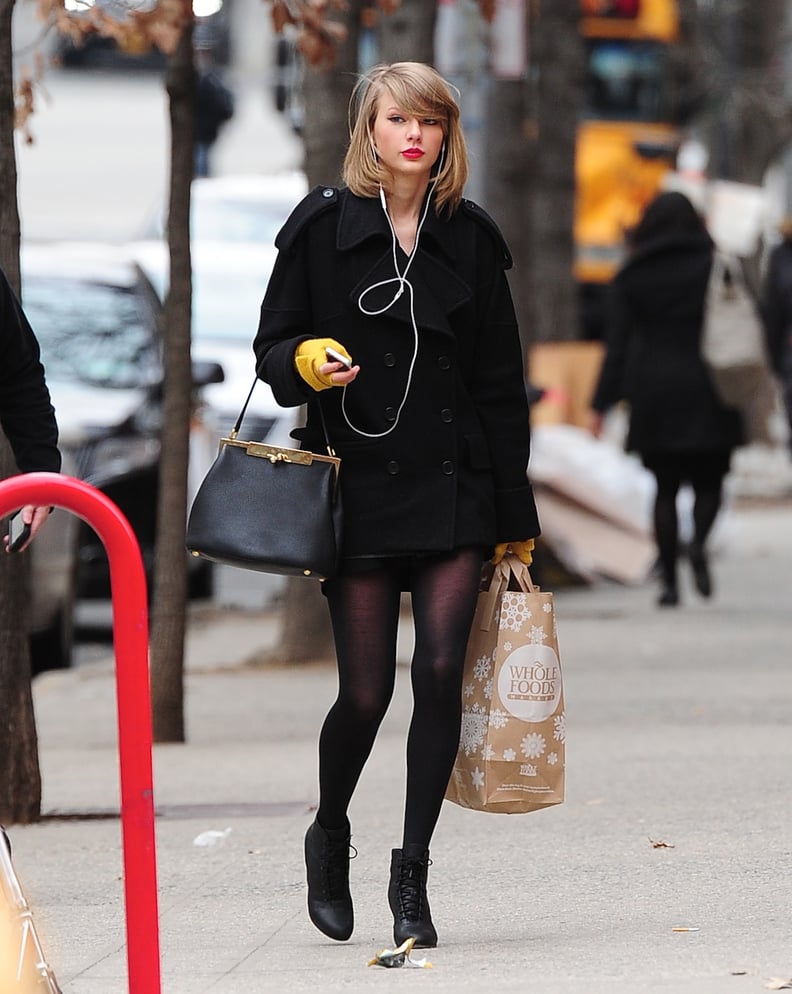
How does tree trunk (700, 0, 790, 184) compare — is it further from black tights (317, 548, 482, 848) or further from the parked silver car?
black tights (317, 548, 482, 848)

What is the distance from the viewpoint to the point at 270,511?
479 cm

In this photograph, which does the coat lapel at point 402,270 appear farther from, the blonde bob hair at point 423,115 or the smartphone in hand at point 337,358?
the smartphone in hand at point 337,358

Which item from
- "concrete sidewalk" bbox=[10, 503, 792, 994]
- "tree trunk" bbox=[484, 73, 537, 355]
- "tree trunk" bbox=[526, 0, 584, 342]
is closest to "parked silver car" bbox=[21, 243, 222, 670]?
"concrete sidewalk" bbox=[10, 503, 792, 994]

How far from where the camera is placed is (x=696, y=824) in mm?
6227

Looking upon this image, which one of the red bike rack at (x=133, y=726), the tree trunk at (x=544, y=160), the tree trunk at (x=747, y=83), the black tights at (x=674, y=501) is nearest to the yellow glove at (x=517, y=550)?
the red bike rack at (x=133, y=726)

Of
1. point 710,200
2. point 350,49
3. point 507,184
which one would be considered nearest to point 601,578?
point 507,184

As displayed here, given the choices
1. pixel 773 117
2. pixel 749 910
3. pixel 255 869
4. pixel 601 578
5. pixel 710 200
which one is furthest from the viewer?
pixel 773 117

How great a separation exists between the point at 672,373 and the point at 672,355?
10 centimetres

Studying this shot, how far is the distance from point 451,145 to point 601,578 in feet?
30.8

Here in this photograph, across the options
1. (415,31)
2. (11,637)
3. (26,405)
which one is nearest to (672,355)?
(415,31)

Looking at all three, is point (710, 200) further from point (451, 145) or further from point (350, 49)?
point (451, 145)

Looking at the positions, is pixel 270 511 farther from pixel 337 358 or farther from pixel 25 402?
pixel 25 402

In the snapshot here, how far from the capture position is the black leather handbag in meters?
4.76

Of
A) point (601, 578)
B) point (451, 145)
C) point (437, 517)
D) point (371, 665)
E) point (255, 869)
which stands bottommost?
point (601, 578)
